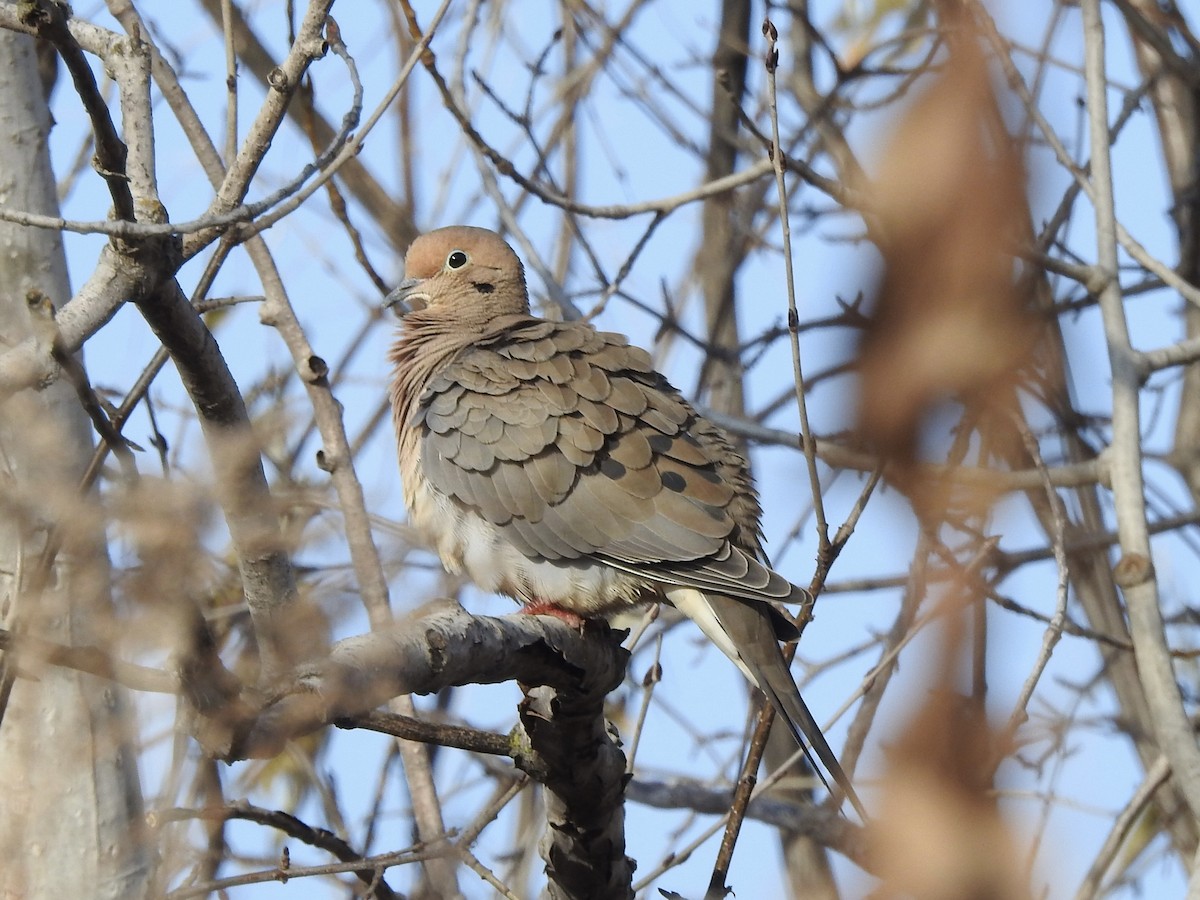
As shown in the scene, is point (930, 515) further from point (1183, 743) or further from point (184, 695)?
point (1183, 743)

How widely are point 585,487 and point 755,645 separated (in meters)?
0.72

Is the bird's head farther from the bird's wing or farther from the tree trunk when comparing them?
the tree trunk

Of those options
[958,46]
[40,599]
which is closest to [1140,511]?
[40,599]

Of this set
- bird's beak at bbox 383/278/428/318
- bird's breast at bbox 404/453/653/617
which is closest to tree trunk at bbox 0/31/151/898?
bird's breast at bbox 404/453/653/617

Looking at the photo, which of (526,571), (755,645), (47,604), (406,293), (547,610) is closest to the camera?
(47,604)

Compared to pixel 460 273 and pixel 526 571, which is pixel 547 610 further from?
pixel 460 273

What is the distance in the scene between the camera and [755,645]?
367 centimetres

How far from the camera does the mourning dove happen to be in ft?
12.6

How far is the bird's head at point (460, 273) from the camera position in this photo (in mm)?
5004

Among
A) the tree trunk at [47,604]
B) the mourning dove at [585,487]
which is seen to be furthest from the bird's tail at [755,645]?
the tree trunk at [47,604]

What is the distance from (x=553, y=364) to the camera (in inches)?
162

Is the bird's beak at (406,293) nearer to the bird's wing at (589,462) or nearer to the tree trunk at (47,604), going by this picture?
the bird's wing at (589,462)

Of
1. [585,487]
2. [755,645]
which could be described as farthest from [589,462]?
[755,645]

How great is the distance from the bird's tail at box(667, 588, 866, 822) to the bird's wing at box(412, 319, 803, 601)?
13cm
